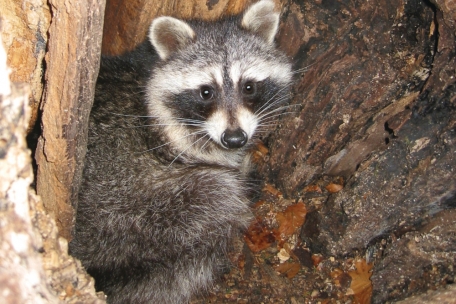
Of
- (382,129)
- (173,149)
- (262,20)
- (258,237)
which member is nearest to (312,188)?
(258,237)

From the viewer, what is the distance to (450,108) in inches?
97.3

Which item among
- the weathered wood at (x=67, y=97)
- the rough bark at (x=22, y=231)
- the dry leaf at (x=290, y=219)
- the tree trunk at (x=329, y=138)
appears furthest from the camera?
the dry leaf at (x=290, y=219)

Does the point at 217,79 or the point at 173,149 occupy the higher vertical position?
the point at 217,79

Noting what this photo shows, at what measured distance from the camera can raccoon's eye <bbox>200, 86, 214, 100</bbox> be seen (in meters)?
2.93

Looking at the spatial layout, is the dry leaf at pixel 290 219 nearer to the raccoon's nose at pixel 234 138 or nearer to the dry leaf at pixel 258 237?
the dry leaf at pixel 258 237

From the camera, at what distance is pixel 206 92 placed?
2.94 meters

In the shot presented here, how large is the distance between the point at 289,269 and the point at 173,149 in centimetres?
107

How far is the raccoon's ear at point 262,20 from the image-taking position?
2.97 metres

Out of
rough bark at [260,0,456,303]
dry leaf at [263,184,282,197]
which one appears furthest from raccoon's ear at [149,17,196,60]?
dry leaf at [263,184,282,197]

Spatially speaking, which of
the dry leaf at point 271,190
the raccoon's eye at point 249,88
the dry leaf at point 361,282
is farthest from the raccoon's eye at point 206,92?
the dry leaf at point 361,282

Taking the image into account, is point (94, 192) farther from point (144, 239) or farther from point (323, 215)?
point (323, 215)

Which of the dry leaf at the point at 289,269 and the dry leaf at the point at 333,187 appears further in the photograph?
the dry leaf at the point at 333,187

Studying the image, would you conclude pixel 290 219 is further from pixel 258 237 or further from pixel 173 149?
pixel 173 149

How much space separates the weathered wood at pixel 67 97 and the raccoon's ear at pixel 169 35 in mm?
1007
